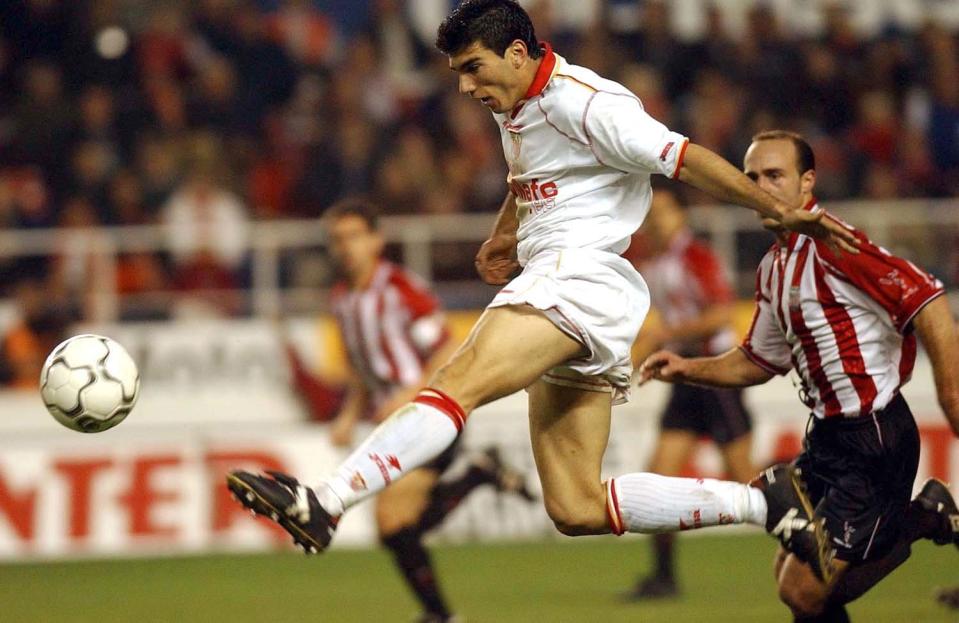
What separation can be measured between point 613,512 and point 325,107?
9.21 meters

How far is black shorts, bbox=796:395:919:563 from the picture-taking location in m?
5.15

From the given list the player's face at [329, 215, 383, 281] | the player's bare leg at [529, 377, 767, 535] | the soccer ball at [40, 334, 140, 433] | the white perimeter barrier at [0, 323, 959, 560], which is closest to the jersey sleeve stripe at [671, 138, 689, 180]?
the player's bare leg at [529, 377, 767, 535]

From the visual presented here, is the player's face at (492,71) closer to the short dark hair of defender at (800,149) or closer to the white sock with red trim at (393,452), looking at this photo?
the short dark hair of defender at (800,149)

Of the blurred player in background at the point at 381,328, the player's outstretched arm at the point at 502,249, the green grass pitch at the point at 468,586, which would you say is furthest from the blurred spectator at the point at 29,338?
the player's outstretched arm at the point at 502,249

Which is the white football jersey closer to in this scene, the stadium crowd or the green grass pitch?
the green grass pitch

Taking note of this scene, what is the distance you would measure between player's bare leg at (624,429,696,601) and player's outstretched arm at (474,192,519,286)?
258 centimetres

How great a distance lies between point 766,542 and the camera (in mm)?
10234

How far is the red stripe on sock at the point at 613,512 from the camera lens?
5289 millimetres

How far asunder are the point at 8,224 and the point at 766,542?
6659mm

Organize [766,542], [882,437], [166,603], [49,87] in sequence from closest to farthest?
[882,437]
[166,603]
[766,542]
[49,87]

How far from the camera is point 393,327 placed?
26.4ft

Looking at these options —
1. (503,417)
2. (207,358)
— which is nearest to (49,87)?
(207,358)

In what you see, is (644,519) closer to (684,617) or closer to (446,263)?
(684,617)

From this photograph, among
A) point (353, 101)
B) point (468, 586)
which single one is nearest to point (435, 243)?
point (353, 101)
